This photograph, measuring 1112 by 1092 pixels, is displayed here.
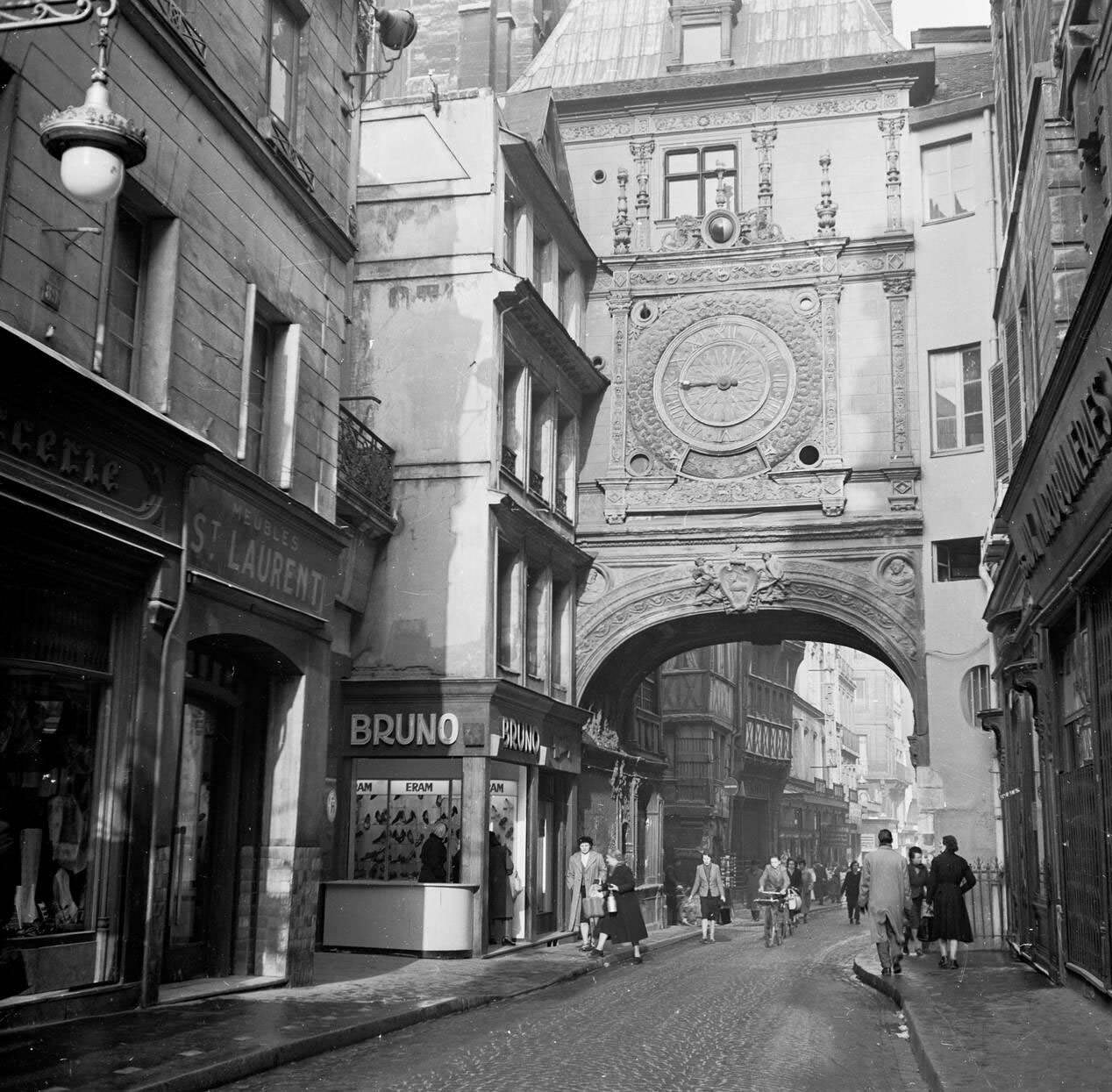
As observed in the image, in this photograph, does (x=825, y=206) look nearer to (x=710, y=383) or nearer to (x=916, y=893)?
(x=710, y=383)

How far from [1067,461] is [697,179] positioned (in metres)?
17.0

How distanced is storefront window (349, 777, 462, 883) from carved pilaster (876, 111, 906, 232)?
43.5 feet

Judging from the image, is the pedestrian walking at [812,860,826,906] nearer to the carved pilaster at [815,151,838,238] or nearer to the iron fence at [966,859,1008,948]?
the iron fence at [966,859,1008,948]

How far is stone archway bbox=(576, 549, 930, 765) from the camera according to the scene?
2548 cm

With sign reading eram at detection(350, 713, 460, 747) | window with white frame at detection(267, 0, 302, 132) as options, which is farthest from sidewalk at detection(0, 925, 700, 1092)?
window with white frame at detection(267, 0, 302, 132)

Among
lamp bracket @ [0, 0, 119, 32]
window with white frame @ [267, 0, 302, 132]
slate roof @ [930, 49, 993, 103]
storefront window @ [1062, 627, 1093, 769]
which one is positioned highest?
slate roof @ [930, 49, 993, 103]

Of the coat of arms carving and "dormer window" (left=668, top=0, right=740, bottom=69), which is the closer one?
the coat of arms carving

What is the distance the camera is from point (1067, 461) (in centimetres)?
1234

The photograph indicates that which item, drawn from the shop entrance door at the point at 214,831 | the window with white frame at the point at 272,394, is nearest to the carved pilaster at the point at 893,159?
the window with white frame at the point at 272,394

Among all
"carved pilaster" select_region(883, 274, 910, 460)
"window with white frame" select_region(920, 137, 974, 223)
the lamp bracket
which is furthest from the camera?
"window with white frame" select_region(920, 137, 974, 223)

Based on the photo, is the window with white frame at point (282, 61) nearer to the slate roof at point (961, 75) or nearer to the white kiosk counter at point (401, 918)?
the white kiosk counter at point (401, 918)

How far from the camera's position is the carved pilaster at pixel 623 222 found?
91.8 ft

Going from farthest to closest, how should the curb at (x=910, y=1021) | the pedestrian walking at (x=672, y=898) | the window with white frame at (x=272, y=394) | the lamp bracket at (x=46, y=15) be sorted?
the pedestrian walking at (x=672, y=898), the window with white frame at (x=272, y=394), the curb at (x=910, y=1021), the lamp bracket at (x=46, y=15)

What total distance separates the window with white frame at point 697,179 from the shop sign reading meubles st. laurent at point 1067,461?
44.9 ft
